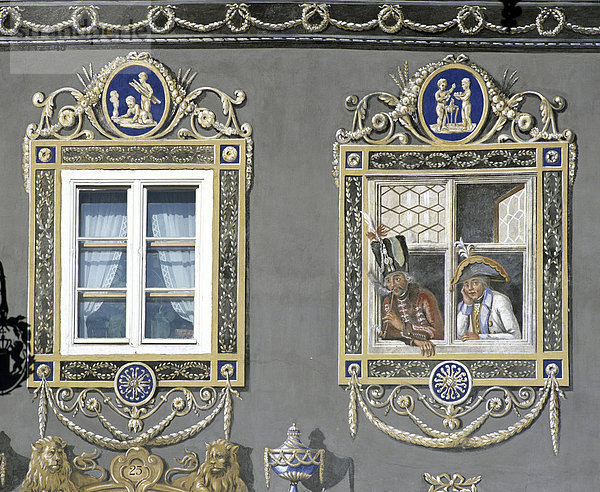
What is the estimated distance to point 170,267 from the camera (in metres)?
8.59

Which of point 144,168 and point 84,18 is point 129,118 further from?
point 84,18

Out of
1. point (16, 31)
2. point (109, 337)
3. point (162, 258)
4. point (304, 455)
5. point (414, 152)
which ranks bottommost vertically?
point (304, 455)

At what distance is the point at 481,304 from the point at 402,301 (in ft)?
2.38

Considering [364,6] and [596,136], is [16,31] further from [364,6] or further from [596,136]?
[596,136]

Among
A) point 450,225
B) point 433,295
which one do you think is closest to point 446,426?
point 433,295

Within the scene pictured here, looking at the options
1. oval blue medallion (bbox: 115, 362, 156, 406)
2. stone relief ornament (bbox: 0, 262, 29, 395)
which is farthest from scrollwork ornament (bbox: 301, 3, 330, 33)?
stone relief ornament (bbox: 0, 262, 29, 395)

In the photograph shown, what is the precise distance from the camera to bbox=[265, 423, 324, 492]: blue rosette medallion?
823cm

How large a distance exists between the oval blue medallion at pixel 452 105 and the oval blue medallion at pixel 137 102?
2448 mm

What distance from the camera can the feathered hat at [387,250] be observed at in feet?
27.8

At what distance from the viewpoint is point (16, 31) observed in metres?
8.66

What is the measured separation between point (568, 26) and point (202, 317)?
4.34 metres

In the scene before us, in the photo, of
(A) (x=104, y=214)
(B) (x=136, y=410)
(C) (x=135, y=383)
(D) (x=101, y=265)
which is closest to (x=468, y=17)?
(A) (x=104, y=214)

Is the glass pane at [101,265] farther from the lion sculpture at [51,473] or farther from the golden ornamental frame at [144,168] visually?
the lion sculpture at [51,473]

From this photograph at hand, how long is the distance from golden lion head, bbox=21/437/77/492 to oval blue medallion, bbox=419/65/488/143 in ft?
14.7
